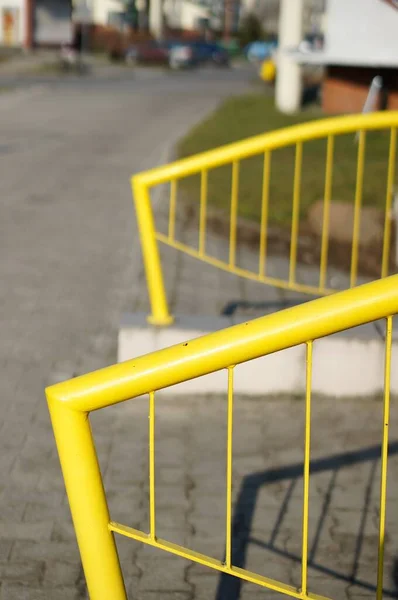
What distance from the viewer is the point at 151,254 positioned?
6328mm

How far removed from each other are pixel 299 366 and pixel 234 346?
9.83ft

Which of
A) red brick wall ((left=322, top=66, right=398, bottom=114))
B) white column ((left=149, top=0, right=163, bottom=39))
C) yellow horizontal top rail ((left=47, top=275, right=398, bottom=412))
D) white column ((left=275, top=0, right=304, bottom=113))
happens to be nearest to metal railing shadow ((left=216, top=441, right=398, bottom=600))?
yellow horizontal top rail ((left=47, top=275, right=398, bottom=412))

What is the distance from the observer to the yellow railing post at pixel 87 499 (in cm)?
295

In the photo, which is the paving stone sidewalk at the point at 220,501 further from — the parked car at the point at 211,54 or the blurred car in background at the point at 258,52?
the blurred car in background at the point at 258,52

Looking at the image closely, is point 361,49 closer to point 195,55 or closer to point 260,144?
point 260,144

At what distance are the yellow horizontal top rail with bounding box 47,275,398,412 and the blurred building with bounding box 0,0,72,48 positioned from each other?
221 ft

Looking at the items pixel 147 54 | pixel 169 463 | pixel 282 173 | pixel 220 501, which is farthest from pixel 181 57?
pixel 220 501

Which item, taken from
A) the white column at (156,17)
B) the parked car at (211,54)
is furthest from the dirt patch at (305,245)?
the white column at (156,17)

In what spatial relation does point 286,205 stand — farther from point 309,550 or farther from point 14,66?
point 14,66

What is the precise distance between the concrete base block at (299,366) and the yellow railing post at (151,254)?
0.15 meters

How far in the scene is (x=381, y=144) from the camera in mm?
16922

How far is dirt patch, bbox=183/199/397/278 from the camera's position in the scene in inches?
372

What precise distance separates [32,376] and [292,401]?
1.42m

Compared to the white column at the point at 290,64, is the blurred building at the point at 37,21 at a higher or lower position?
higher
